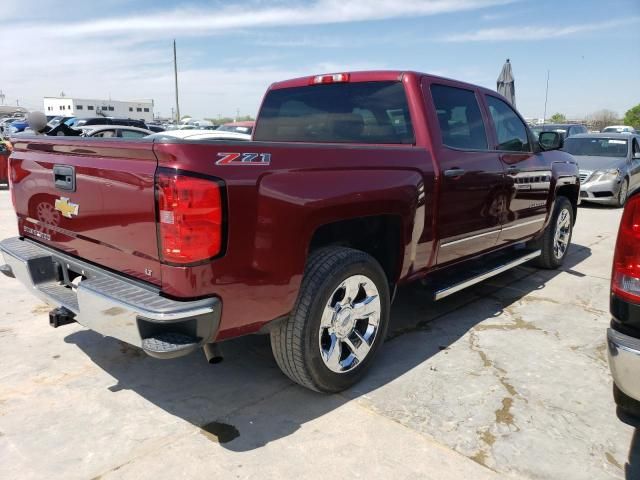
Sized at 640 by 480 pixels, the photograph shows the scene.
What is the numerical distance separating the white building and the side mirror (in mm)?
87988

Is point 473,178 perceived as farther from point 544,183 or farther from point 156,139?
point 156,139

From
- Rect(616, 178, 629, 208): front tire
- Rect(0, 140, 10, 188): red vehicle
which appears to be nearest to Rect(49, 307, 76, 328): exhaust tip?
Rect(0, 140, 10, 188): red vehicle

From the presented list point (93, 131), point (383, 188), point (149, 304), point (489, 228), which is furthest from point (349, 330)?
point (93, 131)

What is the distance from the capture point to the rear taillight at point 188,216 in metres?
2.07

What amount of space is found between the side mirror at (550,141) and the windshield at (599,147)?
8272 mm

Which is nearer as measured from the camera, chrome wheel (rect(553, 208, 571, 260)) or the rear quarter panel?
the rear quarter panel

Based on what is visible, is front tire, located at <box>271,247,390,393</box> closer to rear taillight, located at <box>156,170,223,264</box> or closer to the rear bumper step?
the rear bumper step

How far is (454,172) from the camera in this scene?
3480 millimetres

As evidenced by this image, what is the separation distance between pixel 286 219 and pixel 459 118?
2100 millimetres

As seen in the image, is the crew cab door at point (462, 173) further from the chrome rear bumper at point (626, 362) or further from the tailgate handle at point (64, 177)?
the tailgate handle at point (64, 177)

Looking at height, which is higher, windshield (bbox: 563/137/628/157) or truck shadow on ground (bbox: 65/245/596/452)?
windshield (bbox: 563/137/628/157)

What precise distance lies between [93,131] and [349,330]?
34.9ft

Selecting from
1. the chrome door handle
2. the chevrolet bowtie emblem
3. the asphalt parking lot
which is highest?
the chrome door handle

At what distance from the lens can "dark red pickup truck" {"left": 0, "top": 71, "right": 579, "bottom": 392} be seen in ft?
7.08
